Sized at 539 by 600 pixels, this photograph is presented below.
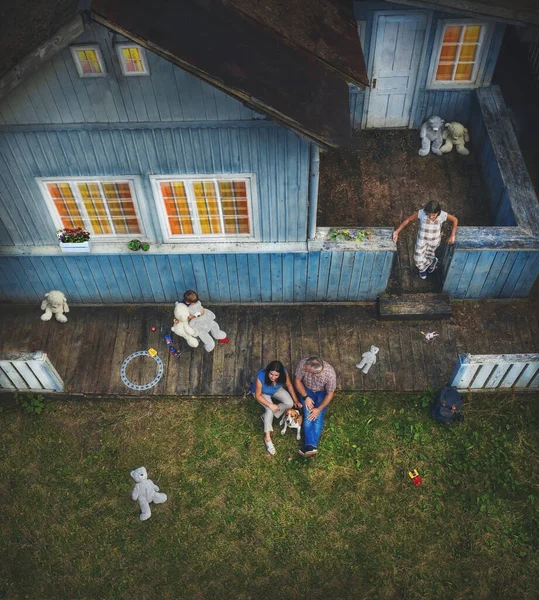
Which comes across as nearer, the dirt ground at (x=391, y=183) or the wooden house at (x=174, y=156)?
the wooden house at (x=174, y=156)

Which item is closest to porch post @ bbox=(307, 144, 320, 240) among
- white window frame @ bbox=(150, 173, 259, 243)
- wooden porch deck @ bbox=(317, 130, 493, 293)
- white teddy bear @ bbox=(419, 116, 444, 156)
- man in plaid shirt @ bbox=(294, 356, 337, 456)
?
white window frame @ bbox=(150, 173, 259, 243)

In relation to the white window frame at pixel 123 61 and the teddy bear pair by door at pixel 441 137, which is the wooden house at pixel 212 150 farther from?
the teddy bear pair by door at pixel 441 137

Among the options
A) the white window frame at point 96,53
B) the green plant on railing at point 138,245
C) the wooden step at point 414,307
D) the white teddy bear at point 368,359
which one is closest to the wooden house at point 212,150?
the white window frame at point 96,53

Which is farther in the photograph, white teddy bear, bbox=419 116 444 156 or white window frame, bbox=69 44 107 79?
white teddy bear, bbox=419 116 444 156

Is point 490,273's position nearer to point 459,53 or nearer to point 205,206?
point 459,53

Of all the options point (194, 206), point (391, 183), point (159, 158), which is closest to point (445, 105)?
point (391, 183)

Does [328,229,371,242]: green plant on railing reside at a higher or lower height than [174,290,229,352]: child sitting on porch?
higher

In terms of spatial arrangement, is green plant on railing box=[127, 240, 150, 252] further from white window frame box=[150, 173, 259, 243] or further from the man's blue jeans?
the man's blue jeans
